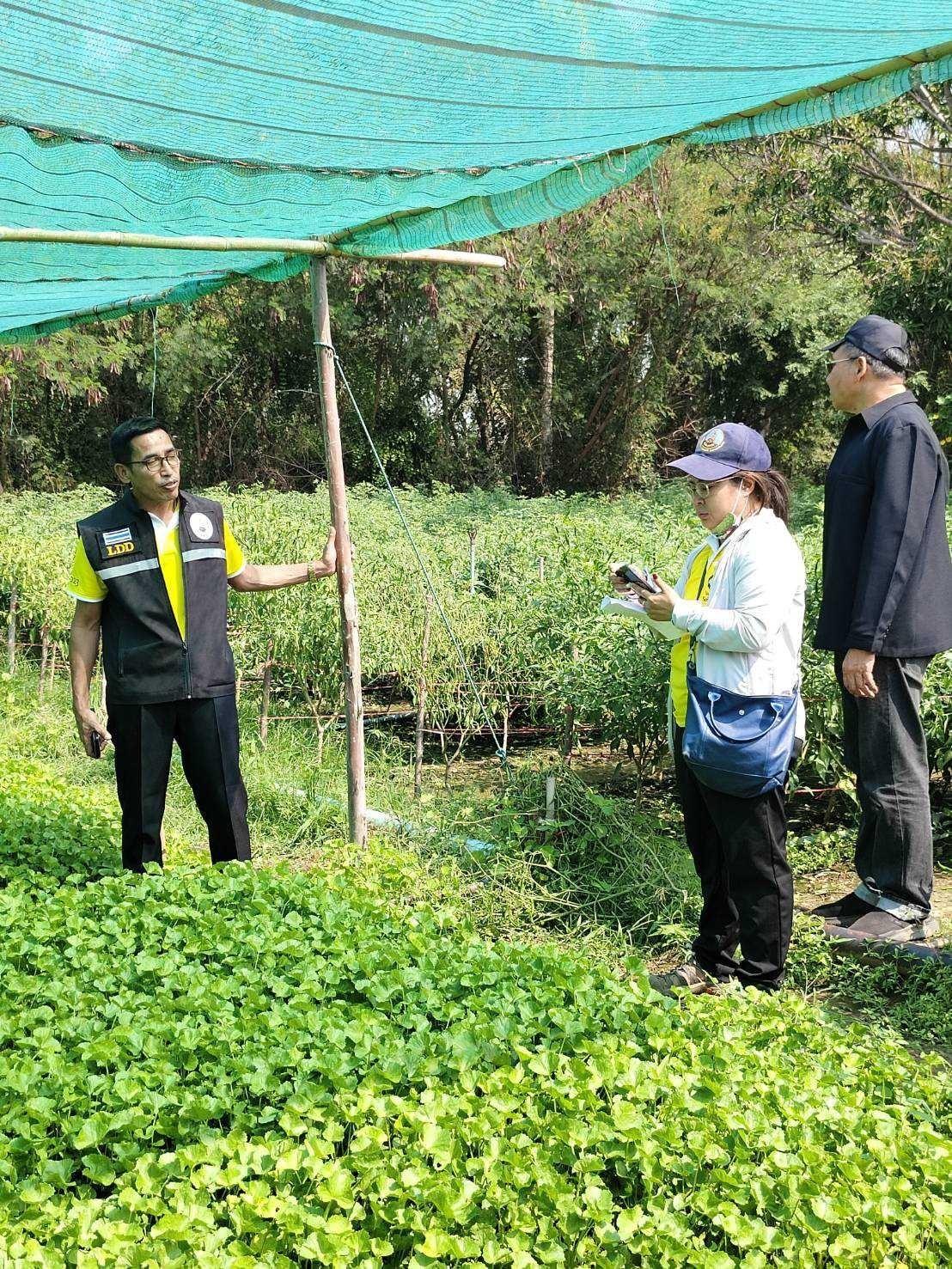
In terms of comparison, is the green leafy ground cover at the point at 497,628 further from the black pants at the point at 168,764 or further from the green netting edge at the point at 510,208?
the green netting edge at the point at 510,208

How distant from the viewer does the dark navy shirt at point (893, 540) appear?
409cm

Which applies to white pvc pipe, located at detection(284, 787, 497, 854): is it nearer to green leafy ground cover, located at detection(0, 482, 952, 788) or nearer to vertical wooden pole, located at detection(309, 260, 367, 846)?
vertical wooden pole, located at detection(309, 260, 367, 846)

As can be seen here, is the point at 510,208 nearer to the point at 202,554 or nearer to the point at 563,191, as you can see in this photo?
the point at 563,191

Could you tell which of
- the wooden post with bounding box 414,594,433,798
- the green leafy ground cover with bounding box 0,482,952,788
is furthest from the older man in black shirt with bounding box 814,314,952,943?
the wooden post with bounding box 414,594,433,798

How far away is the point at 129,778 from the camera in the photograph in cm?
459

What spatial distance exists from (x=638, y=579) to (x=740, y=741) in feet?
2.10

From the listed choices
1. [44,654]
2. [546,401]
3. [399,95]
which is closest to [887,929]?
[399,95]

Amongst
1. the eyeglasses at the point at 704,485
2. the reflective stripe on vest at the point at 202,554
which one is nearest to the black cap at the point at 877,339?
the eyeglasses at the point at 704,485

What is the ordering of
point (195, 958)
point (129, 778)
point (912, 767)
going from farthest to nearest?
1. point (129, 778)
2. point (912, 767)
3. point (195, 958)

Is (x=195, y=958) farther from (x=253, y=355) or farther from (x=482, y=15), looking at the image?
(x=253, y=355)

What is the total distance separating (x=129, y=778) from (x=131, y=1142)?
6.94 ft

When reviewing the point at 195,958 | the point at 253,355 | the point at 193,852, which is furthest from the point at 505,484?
the point at 195,958

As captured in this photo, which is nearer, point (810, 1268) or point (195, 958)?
point (810, 1268)

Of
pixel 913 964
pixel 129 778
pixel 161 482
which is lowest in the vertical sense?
pixel 913 964
